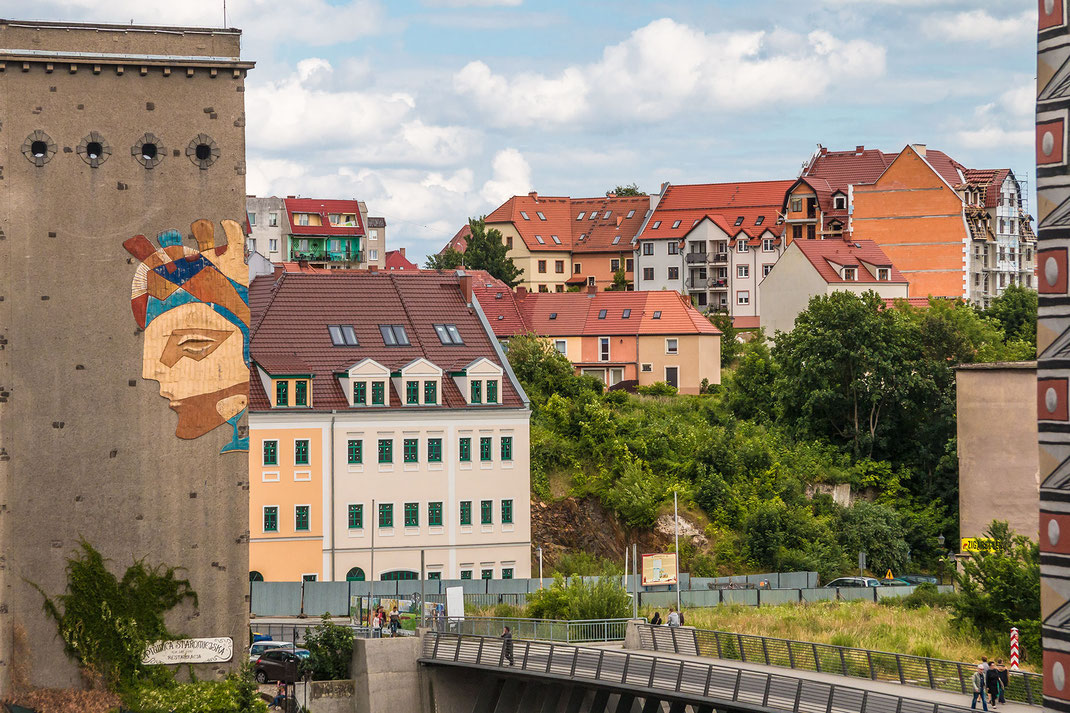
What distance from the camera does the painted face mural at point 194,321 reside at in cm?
4419

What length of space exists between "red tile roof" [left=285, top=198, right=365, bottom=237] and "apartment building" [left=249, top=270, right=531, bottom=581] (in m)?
79.7

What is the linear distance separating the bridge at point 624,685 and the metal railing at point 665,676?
23mm

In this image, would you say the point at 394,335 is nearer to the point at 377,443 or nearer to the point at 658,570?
the point at 377,443

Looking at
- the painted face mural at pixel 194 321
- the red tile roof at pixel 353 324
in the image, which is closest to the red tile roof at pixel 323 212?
the red tile roof at pixel 353 324

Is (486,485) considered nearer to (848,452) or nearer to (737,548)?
(737,548)

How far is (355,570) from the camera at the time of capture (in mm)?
62188

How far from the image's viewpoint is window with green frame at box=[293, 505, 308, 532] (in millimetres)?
61375

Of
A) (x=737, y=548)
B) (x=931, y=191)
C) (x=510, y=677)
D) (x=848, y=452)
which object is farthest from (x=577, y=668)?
(x=931, y=191)

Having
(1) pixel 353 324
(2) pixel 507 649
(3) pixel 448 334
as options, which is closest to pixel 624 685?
(2) pixel 507 649

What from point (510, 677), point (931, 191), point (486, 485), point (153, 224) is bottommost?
point (510, 677)

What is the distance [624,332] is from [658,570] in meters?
38.7

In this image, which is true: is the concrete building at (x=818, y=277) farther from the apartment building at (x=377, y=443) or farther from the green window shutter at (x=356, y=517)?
the green window shutter at (x=356, y=517)

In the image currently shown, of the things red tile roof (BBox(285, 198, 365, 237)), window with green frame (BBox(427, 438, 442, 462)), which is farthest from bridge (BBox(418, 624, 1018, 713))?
red tile roof (BBox(285, 198, 365, 237))

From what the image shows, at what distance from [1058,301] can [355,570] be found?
143ft
